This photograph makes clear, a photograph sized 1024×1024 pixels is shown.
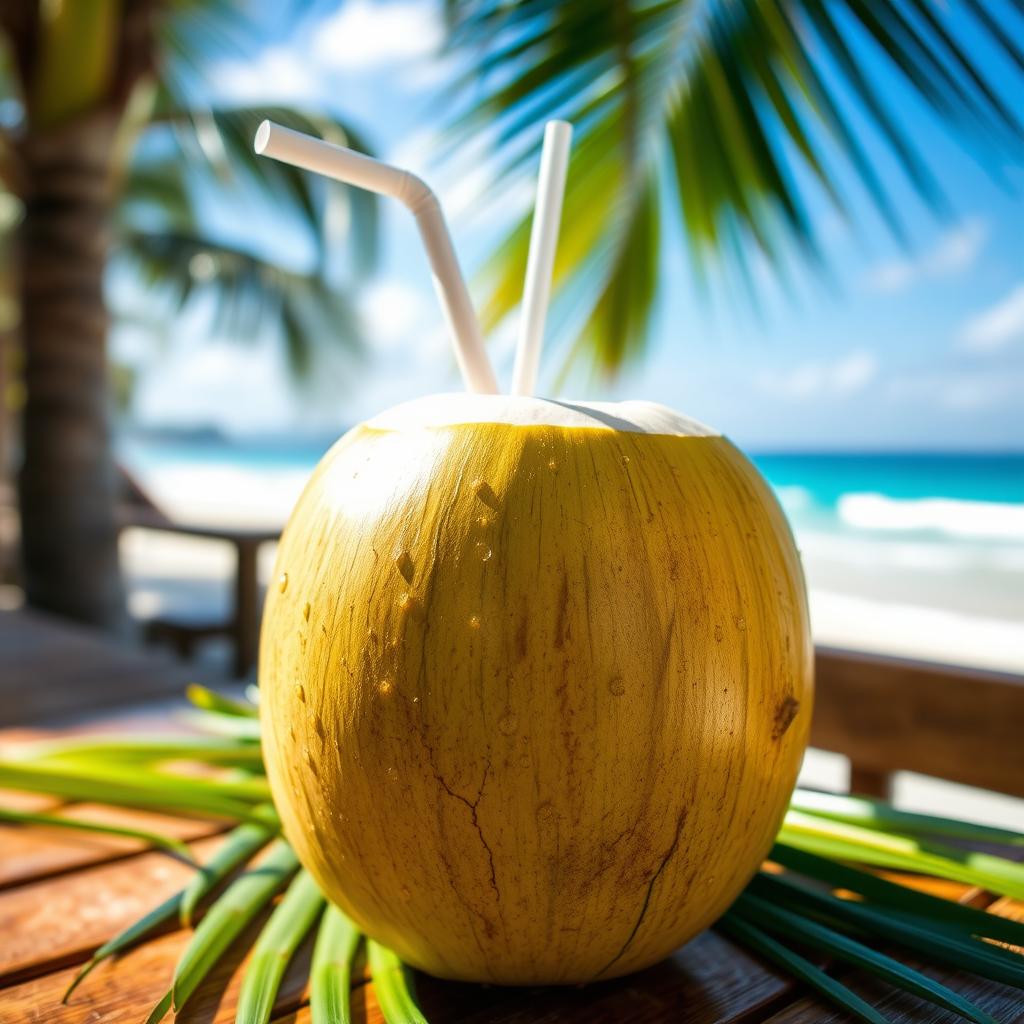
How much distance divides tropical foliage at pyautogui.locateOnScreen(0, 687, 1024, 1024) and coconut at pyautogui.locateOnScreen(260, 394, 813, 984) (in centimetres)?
8

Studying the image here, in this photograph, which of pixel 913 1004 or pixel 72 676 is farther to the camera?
pixel 72 676

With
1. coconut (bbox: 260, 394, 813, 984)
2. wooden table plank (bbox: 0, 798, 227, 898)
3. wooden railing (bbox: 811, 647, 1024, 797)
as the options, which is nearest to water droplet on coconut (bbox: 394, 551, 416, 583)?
coconut (bbox: 260, 394, 813, 984)

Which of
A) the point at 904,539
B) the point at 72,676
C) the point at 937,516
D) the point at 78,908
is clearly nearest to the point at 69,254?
the point at 72,676

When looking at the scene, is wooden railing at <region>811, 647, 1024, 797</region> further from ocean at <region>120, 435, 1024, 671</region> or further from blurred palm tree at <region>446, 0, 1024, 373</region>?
ocean at <region>120, 435, 1024, 671</region>

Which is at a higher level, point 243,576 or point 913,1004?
point 913,1004

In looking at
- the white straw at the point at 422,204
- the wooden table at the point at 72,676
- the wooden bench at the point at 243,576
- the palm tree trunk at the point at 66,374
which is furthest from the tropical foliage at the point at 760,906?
the palm tree trunk at the point at 66,374

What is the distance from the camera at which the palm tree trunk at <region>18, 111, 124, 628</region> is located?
2.95 m

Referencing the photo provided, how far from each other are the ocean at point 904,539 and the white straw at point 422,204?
197 inches

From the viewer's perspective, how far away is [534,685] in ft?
1.56

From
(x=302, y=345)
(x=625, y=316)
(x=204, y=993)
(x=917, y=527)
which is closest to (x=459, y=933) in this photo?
(x=204, y=993)

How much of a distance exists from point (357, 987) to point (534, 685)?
0.26 metres

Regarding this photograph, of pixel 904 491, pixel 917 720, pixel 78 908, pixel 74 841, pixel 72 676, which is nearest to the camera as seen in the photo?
pixel 78 908

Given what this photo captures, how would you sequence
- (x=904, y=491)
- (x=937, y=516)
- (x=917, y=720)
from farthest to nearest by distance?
(x=904, y=491), (x=937, y=516), (x=917, y=720)

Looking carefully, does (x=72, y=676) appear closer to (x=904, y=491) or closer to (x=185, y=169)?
(x=185, y=169)
